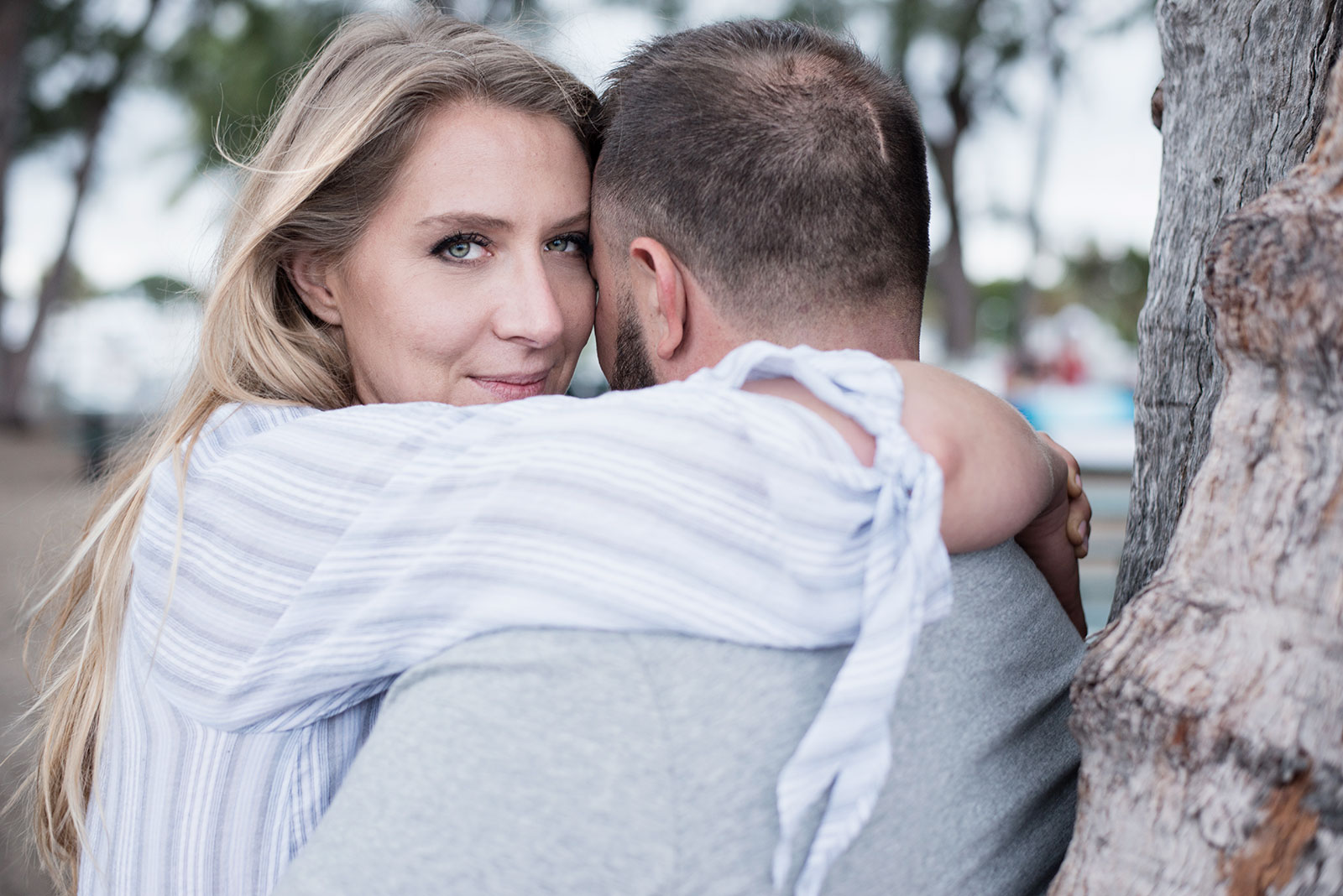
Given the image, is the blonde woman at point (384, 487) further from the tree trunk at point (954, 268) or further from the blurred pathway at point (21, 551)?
the tree trunk at point (954, 268)

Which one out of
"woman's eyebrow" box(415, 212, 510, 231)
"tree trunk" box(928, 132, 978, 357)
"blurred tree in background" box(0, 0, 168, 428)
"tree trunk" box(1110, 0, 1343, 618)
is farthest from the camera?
"tree trunk" box(928, 132, 978, 357)

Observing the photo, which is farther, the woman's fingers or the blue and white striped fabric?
the woman's fingers

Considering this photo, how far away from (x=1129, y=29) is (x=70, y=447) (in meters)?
17.6

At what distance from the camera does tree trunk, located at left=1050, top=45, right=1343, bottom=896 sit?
3.61 ft

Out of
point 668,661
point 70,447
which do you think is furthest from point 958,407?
point 70,447

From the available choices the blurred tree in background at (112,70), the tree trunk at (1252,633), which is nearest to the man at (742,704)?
the tree trunk at (1252,633)

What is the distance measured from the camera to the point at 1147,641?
1243mm

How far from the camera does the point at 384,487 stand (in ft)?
4.57

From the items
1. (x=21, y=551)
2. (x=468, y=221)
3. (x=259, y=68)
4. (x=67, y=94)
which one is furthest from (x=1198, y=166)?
(x=67, y=94)

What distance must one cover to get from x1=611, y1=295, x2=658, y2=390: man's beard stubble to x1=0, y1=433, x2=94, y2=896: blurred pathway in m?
1.27

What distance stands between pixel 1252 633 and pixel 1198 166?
0.94 meters

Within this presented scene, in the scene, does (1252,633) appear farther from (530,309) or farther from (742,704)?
(530,309)

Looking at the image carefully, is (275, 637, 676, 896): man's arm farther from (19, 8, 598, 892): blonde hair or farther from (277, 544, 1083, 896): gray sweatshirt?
(19, 8, 598, 892): blonde hair

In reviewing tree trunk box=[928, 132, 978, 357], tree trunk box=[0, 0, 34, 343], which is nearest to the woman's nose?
tree trunk box=[0, 0, 34, 343]
